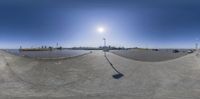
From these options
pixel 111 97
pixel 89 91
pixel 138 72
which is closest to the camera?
pixel 111 97

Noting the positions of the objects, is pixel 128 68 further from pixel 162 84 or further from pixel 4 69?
pixel 4 69

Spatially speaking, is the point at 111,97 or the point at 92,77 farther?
the point at 92,77

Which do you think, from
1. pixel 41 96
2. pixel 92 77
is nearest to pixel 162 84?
pixel 92 77

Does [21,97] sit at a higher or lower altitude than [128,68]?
lower

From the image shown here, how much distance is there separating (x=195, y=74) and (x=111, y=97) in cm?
978

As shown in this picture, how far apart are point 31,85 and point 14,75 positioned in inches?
109

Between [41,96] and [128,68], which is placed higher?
[128,68]

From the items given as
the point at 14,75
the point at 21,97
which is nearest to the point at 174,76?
the point at 21,97

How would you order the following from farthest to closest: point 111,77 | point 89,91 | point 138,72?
1. point 138,72
2. point 111,77
3. point 89,91

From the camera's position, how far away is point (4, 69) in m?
20.2

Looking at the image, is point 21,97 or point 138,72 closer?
point 21,97

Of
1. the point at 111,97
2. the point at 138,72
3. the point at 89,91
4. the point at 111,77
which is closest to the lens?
the point at 111,97

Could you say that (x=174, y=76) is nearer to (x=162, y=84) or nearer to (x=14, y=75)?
(x=162, y=84)

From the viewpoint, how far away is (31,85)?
17.8m
